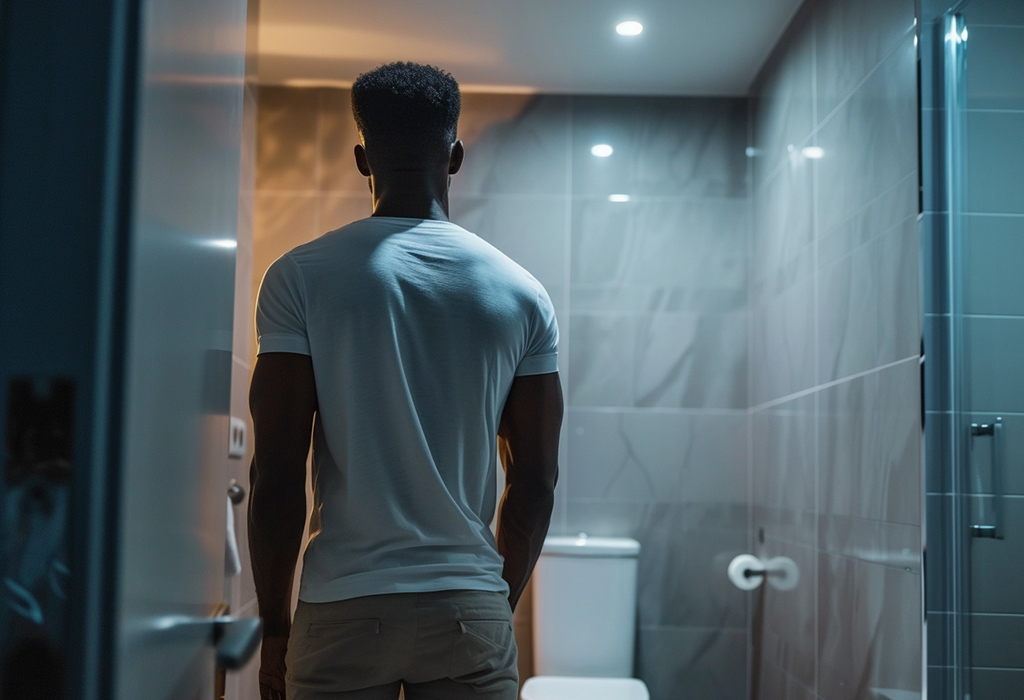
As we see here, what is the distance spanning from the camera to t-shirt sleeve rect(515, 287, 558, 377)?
1.26m

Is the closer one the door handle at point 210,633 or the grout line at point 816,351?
the door handle at point 210,633

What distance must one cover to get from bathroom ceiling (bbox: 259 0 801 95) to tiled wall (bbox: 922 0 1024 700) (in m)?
1.05

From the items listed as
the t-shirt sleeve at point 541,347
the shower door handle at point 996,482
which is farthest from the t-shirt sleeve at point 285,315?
the shower door handle at point 996,482

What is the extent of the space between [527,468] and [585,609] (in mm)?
1820

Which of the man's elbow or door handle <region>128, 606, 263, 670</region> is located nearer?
door handle <region>128, 606, 263, 670</region>

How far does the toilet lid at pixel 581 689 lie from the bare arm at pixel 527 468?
4.76ft

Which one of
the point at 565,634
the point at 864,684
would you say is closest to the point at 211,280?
the point at 864,684

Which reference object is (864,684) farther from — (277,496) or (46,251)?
(46,251)

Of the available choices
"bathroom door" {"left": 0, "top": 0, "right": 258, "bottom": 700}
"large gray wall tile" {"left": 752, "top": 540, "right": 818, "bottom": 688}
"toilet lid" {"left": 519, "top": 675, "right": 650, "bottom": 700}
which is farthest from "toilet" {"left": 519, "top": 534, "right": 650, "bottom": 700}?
"bathroom door" {"left": 0, "top": 0, "right": 258, "bottom": 700}

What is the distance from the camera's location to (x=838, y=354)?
2.31 m

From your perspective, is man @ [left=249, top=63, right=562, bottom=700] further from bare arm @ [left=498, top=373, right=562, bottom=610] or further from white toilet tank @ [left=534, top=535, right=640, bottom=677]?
white toilet tank @ [left=534, top=535, right=640, bottom=677]

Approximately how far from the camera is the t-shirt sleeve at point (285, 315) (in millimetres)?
1143

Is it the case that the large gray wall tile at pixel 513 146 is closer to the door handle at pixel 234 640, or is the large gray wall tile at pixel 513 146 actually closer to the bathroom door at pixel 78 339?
the door handle at pixel 234 640

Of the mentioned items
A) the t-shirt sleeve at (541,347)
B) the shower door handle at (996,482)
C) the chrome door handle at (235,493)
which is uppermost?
the t-shirt sleeve at (541,347)
